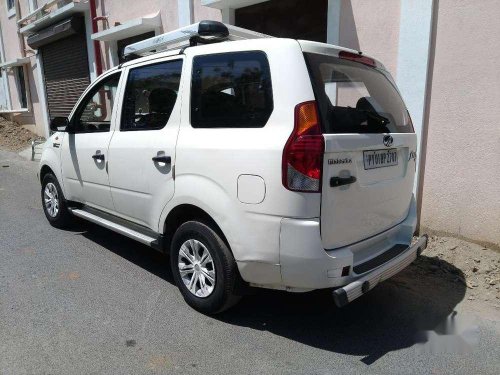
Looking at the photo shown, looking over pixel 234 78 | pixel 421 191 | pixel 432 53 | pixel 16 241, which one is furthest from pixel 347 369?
pixel 16 241

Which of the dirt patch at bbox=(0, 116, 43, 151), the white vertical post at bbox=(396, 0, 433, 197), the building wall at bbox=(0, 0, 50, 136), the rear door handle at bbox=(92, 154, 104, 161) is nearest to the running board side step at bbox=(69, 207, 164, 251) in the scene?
the rear door handle at bbox=(92, 154, 104, 161)

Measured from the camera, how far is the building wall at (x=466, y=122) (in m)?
4.21

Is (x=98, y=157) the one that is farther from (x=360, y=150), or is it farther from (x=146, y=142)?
(x=360, y=150)

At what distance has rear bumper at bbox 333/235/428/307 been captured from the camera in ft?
8.30

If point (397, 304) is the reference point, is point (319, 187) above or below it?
above

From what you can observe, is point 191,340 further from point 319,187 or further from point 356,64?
point 356,64

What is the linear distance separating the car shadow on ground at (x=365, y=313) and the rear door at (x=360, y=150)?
0.74 meters

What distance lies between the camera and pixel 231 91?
2936 millimetres

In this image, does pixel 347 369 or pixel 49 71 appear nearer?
pixel 347 369

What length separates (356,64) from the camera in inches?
123

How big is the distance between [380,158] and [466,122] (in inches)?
81.3

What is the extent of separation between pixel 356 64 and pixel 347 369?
2.13 meters

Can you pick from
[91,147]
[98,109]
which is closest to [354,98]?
[91,147]

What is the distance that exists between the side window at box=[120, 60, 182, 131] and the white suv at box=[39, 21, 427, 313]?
0.01 m
